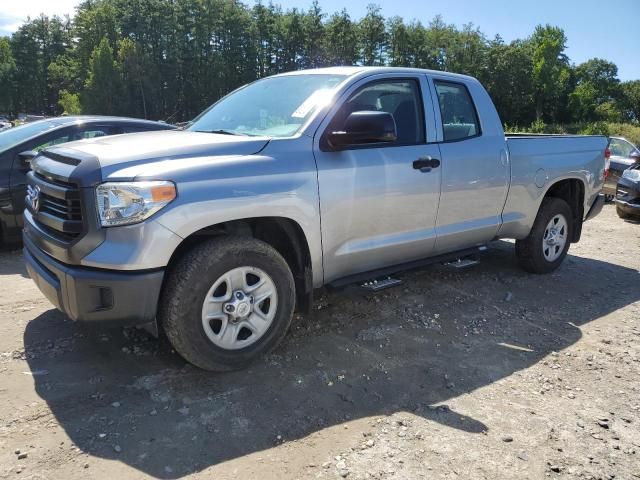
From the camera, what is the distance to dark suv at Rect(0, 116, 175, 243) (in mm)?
5652

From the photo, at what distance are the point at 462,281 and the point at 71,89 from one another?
8589cm

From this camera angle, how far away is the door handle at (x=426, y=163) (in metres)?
4.06

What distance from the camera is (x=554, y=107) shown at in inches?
3140

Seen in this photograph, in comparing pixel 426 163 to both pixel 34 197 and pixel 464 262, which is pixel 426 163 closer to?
pixel 464 262

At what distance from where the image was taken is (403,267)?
4281 millimetres

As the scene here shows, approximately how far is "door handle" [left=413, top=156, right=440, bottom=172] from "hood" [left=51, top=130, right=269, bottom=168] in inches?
51.2

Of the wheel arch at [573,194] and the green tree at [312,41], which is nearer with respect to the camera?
the wheel arch at [573,194]

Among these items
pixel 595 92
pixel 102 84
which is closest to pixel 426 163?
pixel 102 84

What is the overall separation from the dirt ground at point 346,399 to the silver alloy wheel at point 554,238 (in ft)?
3.68

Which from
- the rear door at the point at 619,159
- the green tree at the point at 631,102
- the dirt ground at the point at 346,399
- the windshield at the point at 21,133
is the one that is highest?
the green tree at the point at 631,102

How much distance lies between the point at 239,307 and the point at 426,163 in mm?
1941

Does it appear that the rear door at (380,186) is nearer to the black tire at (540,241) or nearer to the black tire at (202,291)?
the black tire at (202,291)

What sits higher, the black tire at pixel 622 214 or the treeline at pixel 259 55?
the treeline at pixel 259 55

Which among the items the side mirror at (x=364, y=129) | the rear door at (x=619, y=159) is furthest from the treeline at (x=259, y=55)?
the side mirror at (x=364, y=129)
